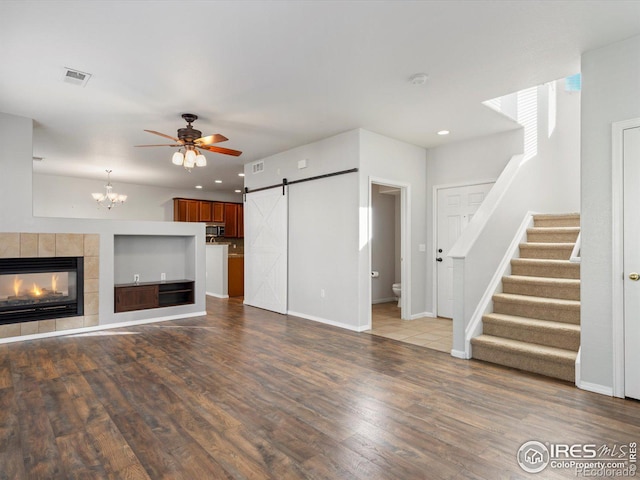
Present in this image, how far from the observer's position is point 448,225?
19.5ft

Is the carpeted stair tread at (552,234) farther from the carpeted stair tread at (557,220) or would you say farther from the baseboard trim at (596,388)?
the baseboard trim at (596,388)

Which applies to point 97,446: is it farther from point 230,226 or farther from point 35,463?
point 230,226

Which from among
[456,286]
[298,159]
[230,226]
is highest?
[298,159]

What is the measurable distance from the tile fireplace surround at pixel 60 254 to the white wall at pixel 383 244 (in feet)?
15.9

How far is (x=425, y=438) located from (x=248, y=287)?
211 inches

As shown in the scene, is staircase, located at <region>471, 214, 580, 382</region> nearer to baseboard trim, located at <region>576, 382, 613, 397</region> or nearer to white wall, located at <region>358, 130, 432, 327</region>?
baseboard trim, located at <region>576, 382, 613, 397</region>

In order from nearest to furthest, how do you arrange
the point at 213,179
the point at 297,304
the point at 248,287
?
the point at 297,304 → the point at 248,287 → the point at 213,179

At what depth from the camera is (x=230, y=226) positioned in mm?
10930

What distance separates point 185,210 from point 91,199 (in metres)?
2.17

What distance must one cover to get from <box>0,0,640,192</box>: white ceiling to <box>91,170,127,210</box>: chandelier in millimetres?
2900

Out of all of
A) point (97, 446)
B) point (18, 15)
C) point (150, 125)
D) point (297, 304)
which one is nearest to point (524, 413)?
point (97, 446)

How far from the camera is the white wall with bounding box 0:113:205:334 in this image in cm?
455

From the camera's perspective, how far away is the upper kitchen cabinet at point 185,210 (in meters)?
9.88

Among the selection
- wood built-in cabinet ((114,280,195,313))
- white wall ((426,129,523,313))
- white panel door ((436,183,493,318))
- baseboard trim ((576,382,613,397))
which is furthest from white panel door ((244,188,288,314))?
baseboard trim ((576,382,613,397))
